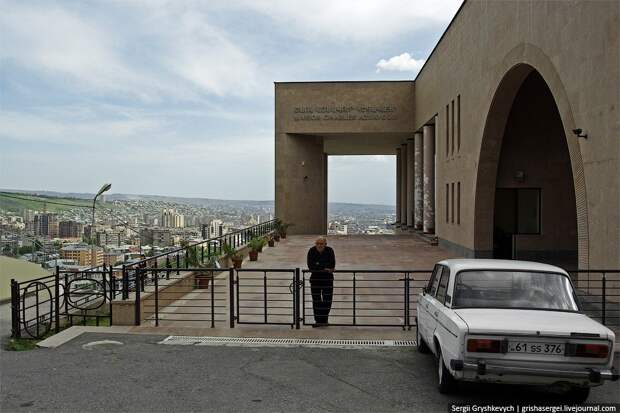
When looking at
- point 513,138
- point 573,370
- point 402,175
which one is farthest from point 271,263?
point 402,175

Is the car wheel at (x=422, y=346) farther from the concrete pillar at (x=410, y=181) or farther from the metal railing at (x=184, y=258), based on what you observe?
the concrete pillar at (x=410, y=181)

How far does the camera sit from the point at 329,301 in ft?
33.1

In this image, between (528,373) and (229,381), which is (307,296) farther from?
(528,373)

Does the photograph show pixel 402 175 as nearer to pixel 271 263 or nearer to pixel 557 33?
pixel 271 263

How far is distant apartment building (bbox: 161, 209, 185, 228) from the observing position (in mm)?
26281

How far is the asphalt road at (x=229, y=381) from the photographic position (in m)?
5.90

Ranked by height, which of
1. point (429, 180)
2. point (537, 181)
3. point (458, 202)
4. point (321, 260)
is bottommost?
point (321, 260)

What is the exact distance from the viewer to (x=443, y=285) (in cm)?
698

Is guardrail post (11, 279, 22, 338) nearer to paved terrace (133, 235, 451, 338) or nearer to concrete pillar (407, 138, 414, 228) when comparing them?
paved terrace (133, 235, 451, 338)

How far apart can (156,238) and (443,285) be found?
44.3 feet

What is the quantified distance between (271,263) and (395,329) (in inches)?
458

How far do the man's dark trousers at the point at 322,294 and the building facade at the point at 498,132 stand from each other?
5267 mm

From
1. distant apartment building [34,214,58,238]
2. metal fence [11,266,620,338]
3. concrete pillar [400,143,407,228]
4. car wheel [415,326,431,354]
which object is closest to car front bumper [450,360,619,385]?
car wheel [415,326,431,354]

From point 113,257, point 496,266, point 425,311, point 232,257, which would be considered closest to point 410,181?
point 232,257
